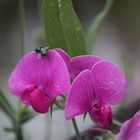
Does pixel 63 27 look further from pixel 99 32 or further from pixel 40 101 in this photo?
pixel 99 32

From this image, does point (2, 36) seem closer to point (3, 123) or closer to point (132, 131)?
point (3, 123)

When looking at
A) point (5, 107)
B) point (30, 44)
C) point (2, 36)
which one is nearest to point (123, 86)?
point (5, 107)

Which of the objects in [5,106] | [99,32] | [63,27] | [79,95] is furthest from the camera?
[99,32]

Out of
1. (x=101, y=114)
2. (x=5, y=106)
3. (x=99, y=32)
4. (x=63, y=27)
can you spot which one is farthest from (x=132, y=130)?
(x=99, y=32)

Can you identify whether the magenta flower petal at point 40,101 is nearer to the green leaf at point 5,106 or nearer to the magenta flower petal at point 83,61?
the magenta flower petal at point 83,61

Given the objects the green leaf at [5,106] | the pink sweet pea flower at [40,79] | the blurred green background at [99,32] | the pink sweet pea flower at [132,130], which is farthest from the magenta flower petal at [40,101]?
the blurred green background at [99,32]

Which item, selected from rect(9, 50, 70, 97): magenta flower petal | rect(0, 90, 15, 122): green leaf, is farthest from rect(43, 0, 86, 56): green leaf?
rect(0, 90, 15, 122): green leaf

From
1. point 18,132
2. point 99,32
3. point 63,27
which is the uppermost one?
point 63,27
